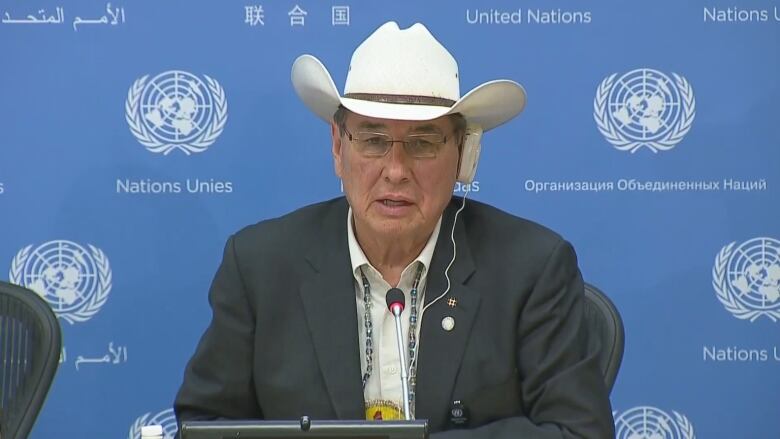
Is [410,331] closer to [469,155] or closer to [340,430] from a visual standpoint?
[469,155]

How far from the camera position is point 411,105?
2.78 meters

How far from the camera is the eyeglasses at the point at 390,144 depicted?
9.05ft

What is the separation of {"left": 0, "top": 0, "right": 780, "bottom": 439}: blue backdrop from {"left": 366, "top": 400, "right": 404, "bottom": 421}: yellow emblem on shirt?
52.7 inches

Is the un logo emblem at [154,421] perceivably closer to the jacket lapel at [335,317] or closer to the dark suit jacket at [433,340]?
the dark suit jacket at [433,340]

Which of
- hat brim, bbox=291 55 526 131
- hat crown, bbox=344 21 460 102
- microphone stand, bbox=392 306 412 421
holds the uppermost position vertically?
hat crown, bbox=344 21 460 102

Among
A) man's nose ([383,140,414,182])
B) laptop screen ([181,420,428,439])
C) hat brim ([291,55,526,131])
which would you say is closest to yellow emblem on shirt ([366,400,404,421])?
man's nose ([383,140,414,182])

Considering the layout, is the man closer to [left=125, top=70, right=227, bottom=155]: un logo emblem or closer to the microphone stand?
the microphone stand

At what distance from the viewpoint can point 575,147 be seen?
12.9 ft

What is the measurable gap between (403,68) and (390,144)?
0.66 feet

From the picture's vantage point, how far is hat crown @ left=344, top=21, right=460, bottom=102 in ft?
9.18

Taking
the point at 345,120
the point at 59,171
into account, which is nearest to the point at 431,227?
the point at 345,120

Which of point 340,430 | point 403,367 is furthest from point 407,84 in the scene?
point 340,430

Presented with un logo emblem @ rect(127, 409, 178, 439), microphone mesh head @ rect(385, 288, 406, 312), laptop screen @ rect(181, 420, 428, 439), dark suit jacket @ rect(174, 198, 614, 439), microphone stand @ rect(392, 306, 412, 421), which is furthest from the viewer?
un logo emblem @ rect(127, 409, 178, 439)

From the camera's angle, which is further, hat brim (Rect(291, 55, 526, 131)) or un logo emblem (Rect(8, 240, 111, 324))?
un logo emblem (Rect(8, 240, 111, 324))
